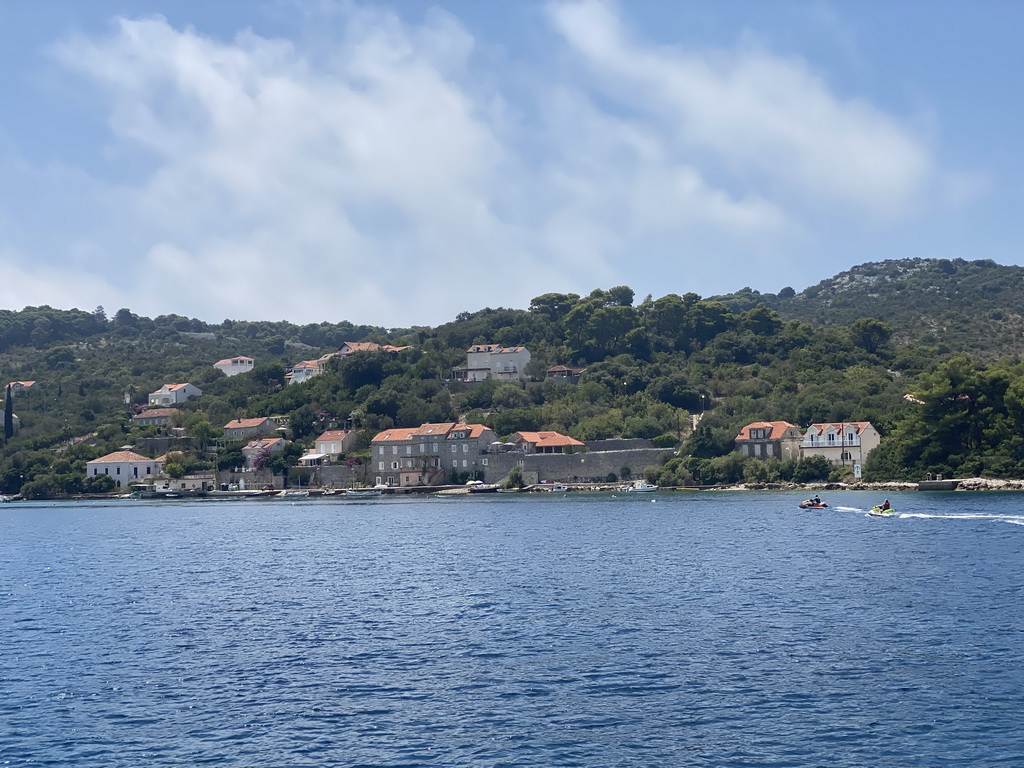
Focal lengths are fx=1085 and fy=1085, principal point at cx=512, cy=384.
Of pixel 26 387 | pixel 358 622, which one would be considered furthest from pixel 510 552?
pixel 26 387

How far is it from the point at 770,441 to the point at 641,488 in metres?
10.2

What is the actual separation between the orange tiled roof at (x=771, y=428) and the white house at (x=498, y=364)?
3606 cm

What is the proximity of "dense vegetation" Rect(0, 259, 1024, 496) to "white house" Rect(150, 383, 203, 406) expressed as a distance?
2.60 m

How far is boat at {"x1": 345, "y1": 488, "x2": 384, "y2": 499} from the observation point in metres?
88.8

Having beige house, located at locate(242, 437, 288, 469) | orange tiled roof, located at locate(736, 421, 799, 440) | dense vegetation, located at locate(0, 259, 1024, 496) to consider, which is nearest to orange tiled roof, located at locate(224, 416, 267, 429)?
dense vegetation, located at locate(0, 259, 1024, 496)

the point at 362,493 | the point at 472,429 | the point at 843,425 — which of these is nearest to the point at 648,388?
the point at 472,429

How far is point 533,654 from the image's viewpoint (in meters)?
20.7

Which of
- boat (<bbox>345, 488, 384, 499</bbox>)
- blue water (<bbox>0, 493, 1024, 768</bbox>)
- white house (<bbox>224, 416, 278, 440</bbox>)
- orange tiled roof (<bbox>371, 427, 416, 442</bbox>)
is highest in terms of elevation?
white house (<bbox>224, 416, 278, 440</bbox>)

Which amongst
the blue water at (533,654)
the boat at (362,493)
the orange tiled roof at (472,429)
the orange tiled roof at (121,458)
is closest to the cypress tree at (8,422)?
the orange tiled roof at (121,458)

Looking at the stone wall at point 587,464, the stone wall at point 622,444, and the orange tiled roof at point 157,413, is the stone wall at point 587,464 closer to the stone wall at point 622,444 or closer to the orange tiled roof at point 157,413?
the stone wall at point 622,444

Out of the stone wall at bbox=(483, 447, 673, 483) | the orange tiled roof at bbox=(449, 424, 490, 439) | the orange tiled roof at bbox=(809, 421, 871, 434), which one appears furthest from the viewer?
the orange tiled roof at bbox=(449, 424, 490, 439)

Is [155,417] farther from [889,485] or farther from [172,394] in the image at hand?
[889,485]

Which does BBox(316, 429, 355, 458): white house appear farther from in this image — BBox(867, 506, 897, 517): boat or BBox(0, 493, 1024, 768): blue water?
BBox(867, 506, 897, 517): boat

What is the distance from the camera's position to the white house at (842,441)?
7412cm
